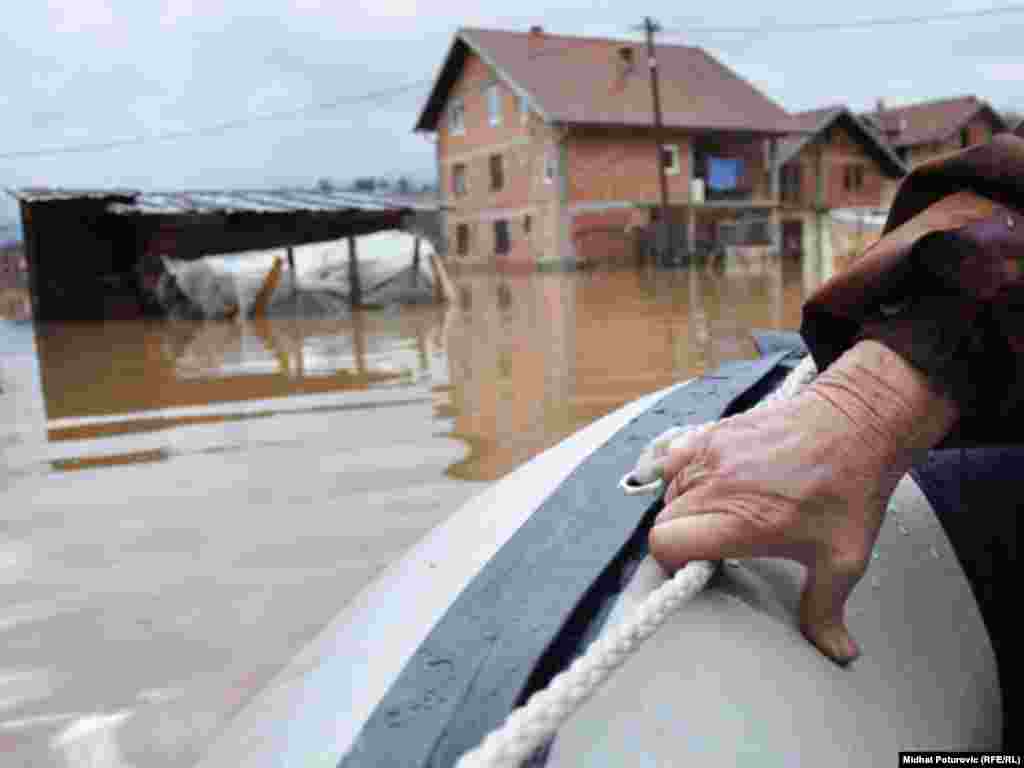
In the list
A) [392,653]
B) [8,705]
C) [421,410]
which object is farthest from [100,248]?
[392,653]

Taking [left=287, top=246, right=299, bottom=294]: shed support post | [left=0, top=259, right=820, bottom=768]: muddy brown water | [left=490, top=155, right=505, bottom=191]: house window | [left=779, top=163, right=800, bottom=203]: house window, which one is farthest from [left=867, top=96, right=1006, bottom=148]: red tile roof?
[left=0, top=259, right=820, bottom=768]: muddy brown water

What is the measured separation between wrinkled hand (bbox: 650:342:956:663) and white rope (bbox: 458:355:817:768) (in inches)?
3.5

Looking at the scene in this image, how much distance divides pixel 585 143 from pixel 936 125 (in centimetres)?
1955

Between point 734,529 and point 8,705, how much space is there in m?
1.81

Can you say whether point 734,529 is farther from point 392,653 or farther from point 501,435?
point 501,435

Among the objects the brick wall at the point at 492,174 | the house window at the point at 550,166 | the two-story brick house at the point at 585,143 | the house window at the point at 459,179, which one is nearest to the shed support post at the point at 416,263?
the brick wall at the point at 492,174

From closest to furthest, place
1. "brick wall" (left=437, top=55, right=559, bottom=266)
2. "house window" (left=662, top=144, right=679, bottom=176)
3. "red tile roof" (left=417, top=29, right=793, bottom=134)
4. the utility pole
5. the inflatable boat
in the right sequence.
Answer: the inflatable boat, the utility pole, "red tile roof" (left=417, top=29, right=793, bottom=134), "brick wall" (left=437, top=55, right=559, bottom=266), "house window" (left=662, top=144, right=679, bottom=176)

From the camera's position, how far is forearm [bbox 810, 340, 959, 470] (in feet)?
3.27

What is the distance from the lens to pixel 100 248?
1609 centimetres

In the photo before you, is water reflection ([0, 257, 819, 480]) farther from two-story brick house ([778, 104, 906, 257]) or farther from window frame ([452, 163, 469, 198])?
two-story brick house ([778, 104, 906, 257])

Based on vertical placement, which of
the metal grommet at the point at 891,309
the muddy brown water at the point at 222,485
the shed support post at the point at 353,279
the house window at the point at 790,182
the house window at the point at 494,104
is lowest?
the muddy brown water at the point at 222,485

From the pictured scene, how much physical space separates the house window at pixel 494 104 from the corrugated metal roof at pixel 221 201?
1232cm

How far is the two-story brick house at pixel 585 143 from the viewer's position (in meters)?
26.9

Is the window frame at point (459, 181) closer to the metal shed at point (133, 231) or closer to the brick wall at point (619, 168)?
the brick wall at point (619, 168)
